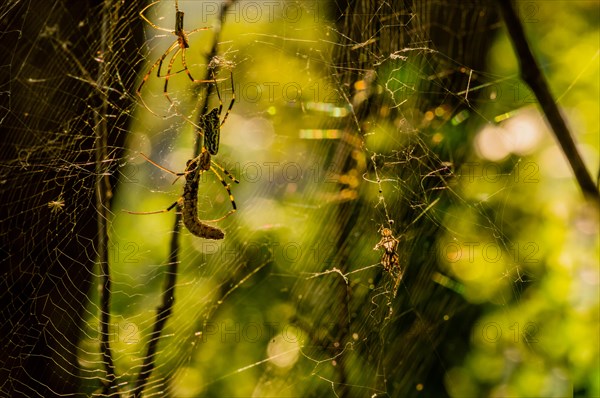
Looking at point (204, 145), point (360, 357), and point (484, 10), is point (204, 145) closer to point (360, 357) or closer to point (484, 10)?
point (360, 357)

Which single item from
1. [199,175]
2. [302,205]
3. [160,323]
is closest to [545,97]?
[199,175]

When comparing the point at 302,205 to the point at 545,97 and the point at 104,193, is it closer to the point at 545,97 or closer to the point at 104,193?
the point at 104,193

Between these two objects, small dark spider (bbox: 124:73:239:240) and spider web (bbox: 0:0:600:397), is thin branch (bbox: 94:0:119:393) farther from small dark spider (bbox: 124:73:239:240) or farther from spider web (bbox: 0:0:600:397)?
small dark spider (bbox: 124:73:239:240)

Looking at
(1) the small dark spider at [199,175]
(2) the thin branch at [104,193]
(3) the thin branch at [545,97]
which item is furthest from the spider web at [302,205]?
(3) the thin branch at [545,97]

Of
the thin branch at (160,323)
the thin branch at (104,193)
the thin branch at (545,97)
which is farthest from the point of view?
the thin branch at (160,323)

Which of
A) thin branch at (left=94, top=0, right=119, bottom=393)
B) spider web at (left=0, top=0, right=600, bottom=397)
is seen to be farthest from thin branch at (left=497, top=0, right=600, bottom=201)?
→ thin branch at (left=94, top=0, right=119, bottom=393)

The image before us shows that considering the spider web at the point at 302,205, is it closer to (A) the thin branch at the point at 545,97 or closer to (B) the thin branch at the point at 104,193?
(B) the thin branch at the point at 104,193

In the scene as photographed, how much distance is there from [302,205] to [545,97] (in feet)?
9.18

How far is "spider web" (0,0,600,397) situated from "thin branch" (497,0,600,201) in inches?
45.6

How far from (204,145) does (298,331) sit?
2.24m

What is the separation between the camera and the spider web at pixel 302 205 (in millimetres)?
2316

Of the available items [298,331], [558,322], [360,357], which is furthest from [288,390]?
[558,322]

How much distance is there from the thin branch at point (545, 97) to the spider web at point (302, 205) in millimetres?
1158

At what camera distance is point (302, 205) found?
12.4 ft
